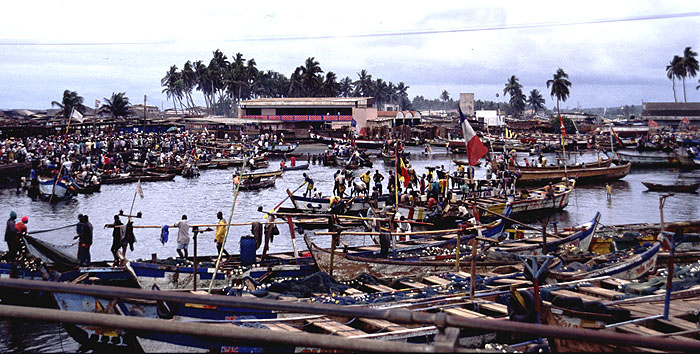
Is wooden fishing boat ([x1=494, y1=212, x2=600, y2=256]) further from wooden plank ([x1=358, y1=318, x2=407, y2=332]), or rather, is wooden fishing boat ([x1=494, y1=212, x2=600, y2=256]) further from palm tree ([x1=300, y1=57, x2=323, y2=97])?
palm tree ([x1=300, y1=57, x2=323, y2=97])

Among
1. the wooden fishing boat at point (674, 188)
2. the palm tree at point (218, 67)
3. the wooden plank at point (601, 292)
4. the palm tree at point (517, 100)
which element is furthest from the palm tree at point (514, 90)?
the wooden plank at point (601, 292)

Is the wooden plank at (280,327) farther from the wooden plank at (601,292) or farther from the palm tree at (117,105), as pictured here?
the palm tree at (117,105)

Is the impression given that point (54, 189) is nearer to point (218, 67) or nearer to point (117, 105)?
point (117, 105)

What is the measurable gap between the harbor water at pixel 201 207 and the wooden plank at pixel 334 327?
8.22 m

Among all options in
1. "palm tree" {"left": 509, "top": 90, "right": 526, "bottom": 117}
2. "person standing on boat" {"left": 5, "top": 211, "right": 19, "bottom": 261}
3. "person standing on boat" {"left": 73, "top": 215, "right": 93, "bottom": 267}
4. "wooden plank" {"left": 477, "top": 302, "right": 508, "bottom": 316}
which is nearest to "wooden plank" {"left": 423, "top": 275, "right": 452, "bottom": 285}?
"wooden plank" {"left": 477, "top": 302, "right": 508, "bottom": 316}

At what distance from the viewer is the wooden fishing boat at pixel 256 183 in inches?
1780

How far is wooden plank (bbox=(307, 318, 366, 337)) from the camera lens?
10.7 metres

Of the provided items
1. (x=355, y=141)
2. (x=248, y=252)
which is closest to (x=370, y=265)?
(x=248, y=252)

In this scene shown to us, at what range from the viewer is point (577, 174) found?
48125mm

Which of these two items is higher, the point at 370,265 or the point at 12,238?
the point at 12,238

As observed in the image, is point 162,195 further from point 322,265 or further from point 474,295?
point 474,295

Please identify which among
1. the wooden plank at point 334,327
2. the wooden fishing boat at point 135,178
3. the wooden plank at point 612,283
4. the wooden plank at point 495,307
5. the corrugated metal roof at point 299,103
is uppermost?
the corrugated metal roof at point 299,103

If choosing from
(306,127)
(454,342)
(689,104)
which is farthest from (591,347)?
(689,104)

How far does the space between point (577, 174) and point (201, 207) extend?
29.0 meters
